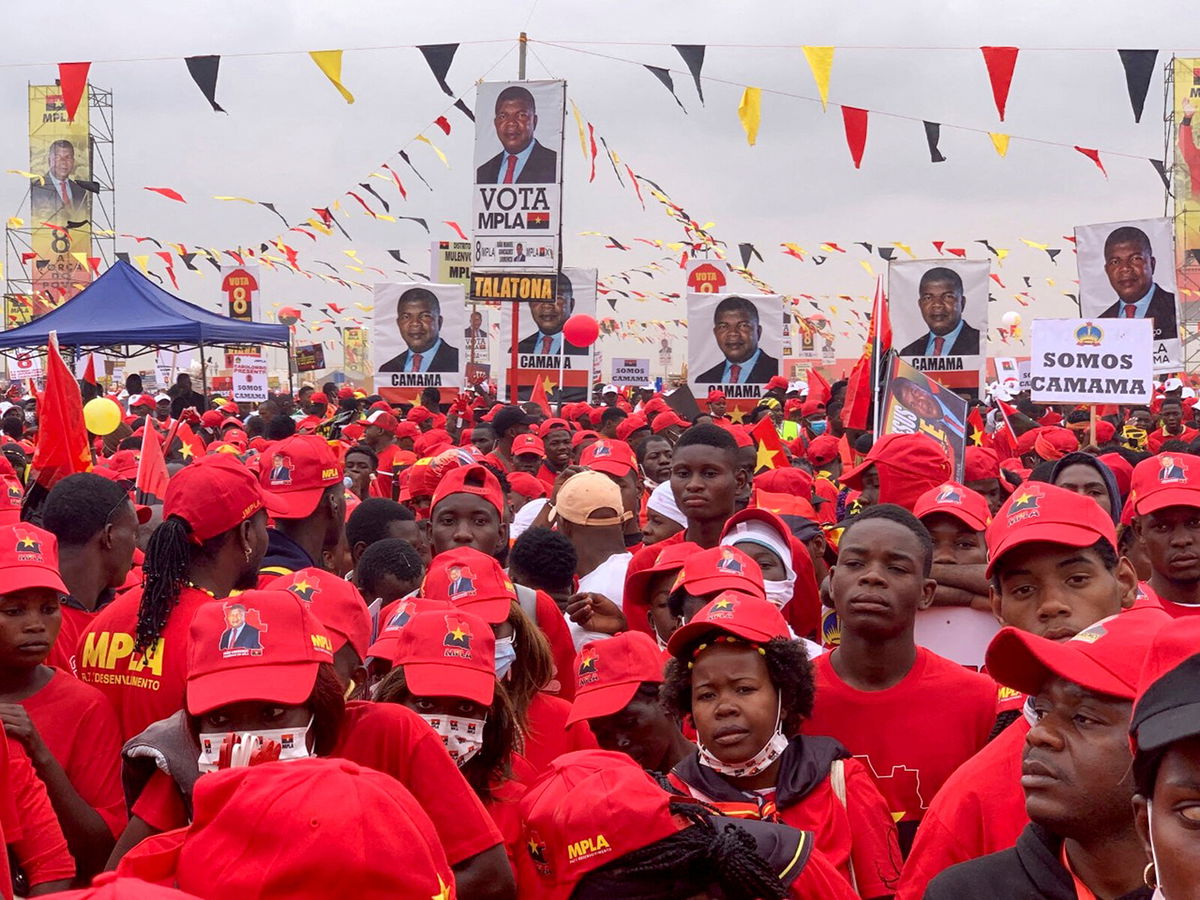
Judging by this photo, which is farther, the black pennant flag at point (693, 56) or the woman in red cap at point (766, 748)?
the black pennant flag at point (693, 56)

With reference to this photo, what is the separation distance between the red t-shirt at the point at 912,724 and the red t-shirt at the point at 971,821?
34.5 inches

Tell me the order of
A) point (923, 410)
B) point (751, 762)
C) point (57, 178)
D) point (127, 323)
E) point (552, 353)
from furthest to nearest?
point (57, 178)
point (552, 353)
point (127, 323)
point (923, 410)
point (751, 762)

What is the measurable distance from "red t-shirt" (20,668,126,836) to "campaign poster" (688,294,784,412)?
1309 centimetres

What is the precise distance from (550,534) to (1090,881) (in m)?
3.41

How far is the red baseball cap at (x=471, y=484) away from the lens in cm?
605

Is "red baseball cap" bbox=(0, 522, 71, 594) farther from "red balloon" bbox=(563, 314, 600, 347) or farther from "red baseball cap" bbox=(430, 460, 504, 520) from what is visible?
"red balloon" bbox=(563, 314, 600, 347)

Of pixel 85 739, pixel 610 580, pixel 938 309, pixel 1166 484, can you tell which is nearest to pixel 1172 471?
pixel 1166 484

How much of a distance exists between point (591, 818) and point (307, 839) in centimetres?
93

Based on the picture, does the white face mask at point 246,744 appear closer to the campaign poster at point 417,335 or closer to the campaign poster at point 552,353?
Answer: the campaign poster at point 417,335

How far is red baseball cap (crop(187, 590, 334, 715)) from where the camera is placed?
9.70ft

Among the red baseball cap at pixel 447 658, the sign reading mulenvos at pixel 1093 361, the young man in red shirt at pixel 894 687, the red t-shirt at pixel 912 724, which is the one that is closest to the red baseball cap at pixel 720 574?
the young man in red shirt at pixel 894 687

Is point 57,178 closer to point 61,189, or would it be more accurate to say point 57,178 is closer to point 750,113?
point 61,189

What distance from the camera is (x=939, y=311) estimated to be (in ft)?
46.3

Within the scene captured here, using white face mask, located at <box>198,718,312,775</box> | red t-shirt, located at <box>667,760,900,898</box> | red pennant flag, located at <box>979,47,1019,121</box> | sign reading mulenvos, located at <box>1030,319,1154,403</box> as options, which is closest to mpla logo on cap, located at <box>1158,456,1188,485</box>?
red t-shirt, located at <box>667,760,900,898</box>
